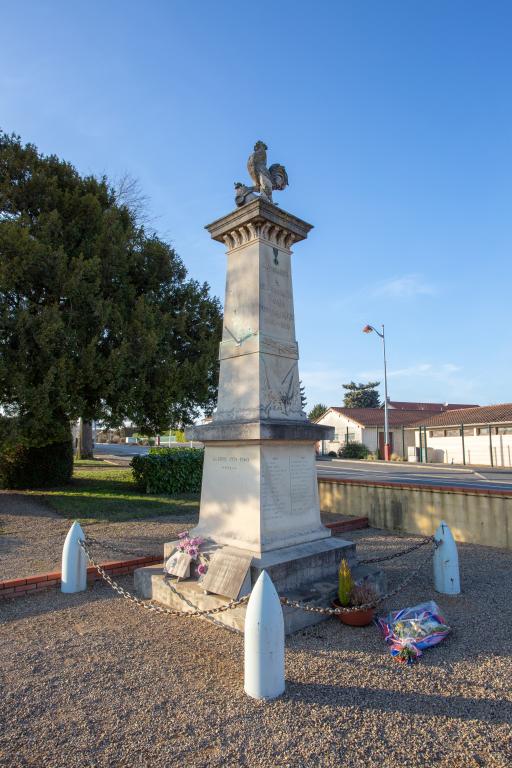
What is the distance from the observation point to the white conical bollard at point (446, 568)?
5668 mm

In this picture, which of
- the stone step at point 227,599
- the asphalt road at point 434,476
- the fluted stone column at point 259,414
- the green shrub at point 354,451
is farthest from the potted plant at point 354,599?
the green shrub at point 354,451

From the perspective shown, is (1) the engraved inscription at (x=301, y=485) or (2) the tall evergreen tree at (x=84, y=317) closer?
(1) the engraved inscription at (x=301, y=485)

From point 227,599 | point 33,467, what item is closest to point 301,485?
point 227,599

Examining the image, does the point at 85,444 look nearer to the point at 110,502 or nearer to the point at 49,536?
the point at 110,502

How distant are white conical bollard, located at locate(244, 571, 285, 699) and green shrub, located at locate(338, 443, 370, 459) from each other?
34984 millimetres

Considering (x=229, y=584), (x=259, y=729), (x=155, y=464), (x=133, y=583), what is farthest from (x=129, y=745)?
(x=155, y=464)

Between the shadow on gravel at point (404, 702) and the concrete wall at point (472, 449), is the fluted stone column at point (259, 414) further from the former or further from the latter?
the concrete wall at point (472, 449)

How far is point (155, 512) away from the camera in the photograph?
11.2 m

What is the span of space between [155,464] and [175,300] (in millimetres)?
5401

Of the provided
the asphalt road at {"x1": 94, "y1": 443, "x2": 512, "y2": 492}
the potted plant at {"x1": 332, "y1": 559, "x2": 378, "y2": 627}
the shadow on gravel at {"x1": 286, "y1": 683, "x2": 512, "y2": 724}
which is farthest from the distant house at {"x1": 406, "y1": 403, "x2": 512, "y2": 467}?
the shadow on gravel at {"x1": 286, "y1": 683, "x2": 512, "y2": 724}

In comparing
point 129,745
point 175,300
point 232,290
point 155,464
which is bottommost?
point 129,745

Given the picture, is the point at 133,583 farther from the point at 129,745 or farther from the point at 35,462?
the point at 35,462

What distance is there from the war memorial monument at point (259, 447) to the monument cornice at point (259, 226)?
13mm

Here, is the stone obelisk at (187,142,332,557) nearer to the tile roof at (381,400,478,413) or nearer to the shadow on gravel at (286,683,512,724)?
the shadow on gravel at (286,683,512,724)
